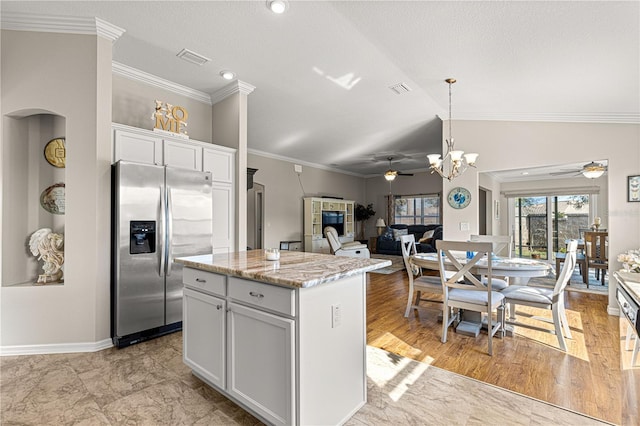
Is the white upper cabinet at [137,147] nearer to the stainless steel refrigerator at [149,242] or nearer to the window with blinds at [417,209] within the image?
the stainless steel refrigerator at [149,242]

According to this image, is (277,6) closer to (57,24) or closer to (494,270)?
(57,24)

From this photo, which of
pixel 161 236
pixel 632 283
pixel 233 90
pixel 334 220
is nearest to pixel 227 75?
pixel 233 90

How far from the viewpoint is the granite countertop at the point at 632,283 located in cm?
131

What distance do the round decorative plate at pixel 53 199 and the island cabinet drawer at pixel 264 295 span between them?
240 centimetres

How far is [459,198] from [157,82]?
15.1ft

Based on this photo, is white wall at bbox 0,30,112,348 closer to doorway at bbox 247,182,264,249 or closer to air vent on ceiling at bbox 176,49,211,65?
air vent on ceiling at bbox 176,49,211,65

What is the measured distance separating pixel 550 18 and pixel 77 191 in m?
4.26

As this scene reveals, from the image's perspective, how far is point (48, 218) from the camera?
9.82 feet

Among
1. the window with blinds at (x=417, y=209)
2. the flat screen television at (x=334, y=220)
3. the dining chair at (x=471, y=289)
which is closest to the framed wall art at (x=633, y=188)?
the dining chair at (x=471, y=289)

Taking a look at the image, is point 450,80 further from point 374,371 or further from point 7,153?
point 7,153

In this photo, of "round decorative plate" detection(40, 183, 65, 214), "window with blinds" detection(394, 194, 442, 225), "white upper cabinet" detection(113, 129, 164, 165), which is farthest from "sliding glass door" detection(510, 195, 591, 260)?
"round decorative plate" detection(40, 183, 65, 214)

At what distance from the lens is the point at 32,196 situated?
2949 millimetres

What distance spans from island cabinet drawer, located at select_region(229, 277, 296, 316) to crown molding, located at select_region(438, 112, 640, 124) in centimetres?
452

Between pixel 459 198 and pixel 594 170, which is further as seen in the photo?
pixel 459 198
